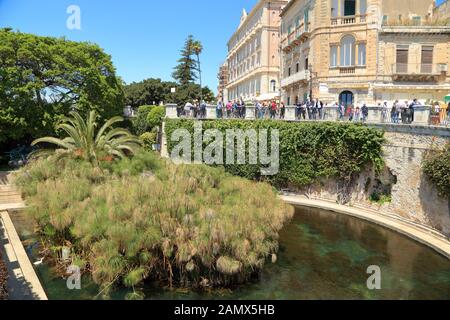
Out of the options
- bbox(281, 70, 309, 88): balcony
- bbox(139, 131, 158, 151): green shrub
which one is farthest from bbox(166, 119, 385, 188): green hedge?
bbox(139, 131, 158, 151): green shrub

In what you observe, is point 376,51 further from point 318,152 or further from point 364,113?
point 318,152

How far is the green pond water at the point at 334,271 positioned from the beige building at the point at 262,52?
24.0m

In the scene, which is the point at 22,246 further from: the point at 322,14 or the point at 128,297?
the point at 322,14

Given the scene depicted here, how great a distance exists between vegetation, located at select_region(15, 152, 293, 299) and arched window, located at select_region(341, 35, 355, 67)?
16946 millimetres

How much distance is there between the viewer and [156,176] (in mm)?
15031

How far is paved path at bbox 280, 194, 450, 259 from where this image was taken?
613 inches

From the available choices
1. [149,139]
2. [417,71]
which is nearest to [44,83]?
[149,139]

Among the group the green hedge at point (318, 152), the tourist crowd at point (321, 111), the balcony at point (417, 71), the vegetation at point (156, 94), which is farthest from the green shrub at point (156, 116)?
the vegetation at point (156, 94)

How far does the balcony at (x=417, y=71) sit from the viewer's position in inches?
1029

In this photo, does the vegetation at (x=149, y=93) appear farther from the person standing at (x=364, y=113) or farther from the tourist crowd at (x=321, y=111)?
the person standing at (x=364, y=113)

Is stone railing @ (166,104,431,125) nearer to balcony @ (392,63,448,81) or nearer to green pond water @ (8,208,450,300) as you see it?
green pond water @ (8,208,450,300)

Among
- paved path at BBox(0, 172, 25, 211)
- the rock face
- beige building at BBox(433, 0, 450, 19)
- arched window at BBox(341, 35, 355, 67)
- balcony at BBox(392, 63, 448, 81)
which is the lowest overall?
paved path at BBox(0, 172, 25, 211)
